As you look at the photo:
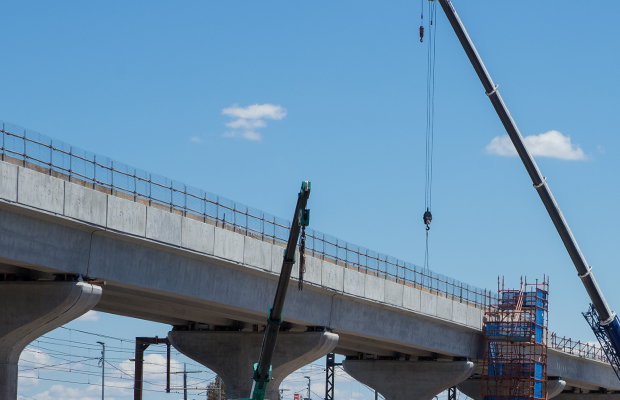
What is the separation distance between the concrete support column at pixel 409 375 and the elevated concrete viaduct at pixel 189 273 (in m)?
1.36

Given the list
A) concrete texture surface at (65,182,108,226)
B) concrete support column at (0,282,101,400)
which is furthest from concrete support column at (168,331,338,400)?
concrete texture surface at (65,182,108,226)

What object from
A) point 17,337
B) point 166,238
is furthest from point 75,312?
point 166,238

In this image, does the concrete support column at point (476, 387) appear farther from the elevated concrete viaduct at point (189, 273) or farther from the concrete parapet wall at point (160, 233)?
the concrete parapet wall at point (160, 233)

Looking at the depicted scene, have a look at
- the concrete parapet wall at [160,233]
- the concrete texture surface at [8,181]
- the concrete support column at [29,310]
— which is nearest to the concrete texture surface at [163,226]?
the concrete parapet wall at [160,233]

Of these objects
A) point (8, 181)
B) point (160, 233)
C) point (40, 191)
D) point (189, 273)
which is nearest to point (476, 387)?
point (189, 273)

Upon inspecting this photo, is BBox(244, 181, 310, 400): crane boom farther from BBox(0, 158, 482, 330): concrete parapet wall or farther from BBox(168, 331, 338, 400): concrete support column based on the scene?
BBox(168, 331, 338, 400): concrete support column

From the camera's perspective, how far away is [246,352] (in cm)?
4338

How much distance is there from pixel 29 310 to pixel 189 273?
20.1 feet

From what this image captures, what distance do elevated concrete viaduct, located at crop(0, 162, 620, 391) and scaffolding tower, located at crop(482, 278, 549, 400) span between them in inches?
50.5

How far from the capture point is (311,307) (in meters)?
40.3

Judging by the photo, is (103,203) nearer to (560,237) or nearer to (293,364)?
(293,364)

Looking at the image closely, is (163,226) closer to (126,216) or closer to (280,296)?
(126,216)

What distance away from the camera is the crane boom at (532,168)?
4822 cm

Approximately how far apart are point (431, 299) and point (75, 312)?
23.9 meters
